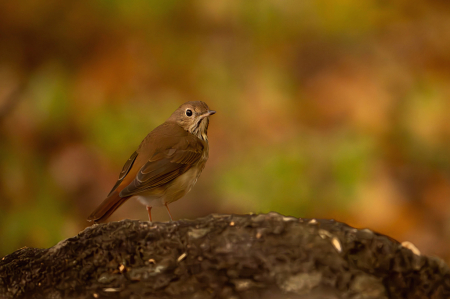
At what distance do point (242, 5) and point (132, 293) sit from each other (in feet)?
12.8

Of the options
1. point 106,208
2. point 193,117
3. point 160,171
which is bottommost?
point 106,208

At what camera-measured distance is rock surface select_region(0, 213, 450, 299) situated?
1.94 m

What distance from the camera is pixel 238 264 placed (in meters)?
2.00

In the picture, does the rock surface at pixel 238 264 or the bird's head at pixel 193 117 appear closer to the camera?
the rock surface at pixel 238 264

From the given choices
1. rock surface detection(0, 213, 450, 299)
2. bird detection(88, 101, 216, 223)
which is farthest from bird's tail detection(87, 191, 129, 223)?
rock surface detection(0, 213, 450, 299)

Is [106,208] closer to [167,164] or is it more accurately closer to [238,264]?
[167,164]

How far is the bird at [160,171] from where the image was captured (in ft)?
9.41

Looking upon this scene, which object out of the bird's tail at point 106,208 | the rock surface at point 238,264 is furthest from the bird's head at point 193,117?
the rock surface at point 238,264

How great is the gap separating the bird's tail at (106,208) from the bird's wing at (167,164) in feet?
0.22

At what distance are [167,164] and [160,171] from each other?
9 cm

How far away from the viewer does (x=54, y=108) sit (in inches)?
207

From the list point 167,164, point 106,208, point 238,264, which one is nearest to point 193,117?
point 167,164

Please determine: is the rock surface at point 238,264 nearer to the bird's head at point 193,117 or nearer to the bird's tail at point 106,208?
the bird's tail at point 106,208

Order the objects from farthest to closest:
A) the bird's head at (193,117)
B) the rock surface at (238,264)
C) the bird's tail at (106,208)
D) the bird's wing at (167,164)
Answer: the bird's head at (193,117) < the bird's wing at (167,164) < the bird's tail at (106,208) < the rock surface at (238,264)
